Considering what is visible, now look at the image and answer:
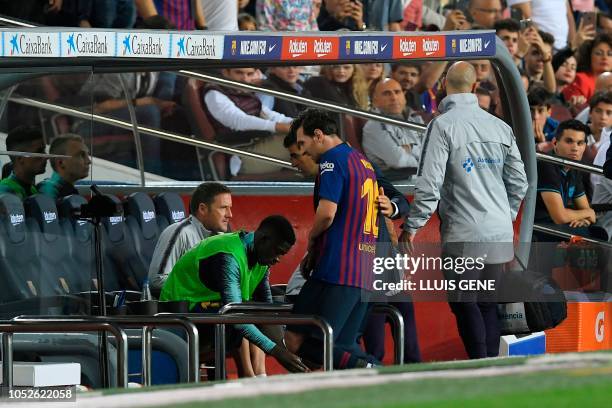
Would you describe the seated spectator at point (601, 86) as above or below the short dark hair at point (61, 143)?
above

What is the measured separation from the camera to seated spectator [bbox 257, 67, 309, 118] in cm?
1362

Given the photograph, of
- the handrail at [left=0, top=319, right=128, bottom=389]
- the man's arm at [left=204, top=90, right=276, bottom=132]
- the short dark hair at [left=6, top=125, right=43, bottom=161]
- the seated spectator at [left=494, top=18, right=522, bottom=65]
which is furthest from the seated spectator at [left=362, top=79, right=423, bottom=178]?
the handrail at [left=0, top=319, right=128, bottom=389]

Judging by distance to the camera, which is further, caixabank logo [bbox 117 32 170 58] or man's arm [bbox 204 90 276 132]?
man's arm [bbox 204 90 276 132]

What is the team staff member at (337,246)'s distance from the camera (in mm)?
8781

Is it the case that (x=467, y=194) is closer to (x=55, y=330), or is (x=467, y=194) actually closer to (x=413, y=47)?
(x=413, y=47)

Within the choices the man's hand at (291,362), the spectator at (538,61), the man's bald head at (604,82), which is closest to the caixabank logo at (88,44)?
the man's hand at (291,362)

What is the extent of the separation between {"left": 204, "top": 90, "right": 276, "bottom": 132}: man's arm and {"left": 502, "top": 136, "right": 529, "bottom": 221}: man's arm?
3701mm

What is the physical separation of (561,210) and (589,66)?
579cm

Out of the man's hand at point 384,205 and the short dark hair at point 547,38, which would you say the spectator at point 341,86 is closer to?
the short dark hair at point 547,38

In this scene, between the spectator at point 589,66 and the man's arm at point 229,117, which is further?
the spectator at point 589,66

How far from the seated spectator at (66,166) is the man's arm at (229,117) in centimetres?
438

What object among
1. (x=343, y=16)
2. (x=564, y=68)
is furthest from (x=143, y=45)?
(x=564, y=68)

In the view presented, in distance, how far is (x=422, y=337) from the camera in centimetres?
1236

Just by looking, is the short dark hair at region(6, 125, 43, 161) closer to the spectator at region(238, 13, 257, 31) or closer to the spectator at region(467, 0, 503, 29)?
the spectator at region(238, 13, 257, 31)
